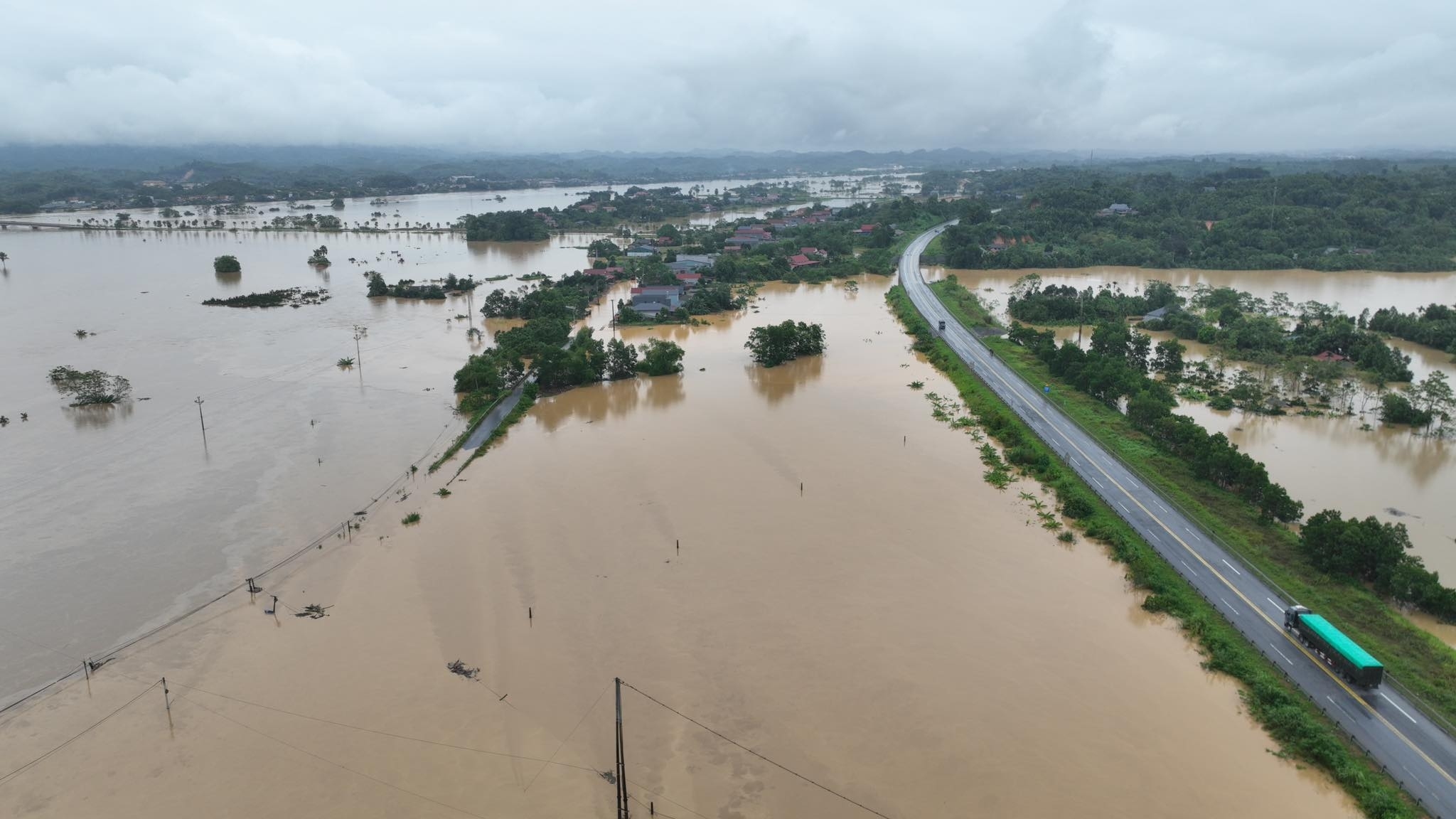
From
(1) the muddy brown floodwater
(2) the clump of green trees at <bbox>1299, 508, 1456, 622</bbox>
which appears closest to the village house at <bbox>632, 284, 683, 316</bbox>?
(1) the muddy brown floodwater

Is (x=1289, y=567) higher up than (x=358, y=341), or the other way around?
(x=358, y=341)

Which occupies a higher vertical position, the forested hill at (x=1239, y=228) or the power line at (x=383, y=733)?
the forested hill at (x=1239, y=228)

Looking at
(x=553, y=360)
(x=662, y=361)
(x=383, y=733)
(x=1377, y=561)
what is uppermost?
(x=553, y=360)

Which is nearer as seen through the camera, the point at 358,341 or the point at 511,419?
the point at 511,419

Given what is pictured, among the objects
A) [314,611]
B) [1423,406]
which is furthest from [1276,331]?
[314,611]

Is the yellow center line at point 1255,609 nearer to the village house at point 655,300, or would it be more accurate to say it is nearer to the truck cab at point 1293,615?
the truck cab at point 1293,615

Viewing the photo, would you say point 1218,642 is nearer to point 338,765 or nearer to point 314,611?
point 338,765

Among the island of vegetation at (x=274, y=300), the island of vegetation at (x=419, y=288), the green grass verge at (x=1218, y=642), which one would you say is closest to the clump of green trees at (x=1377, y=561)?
the green grass verge at (x=1218, y=642)
